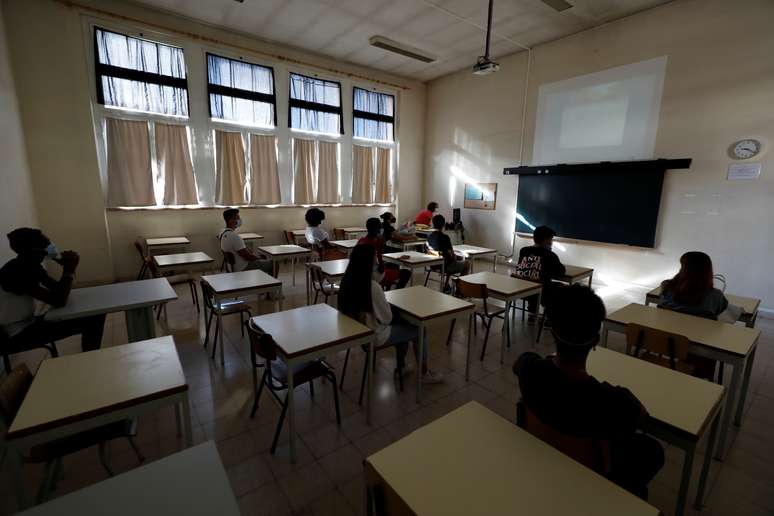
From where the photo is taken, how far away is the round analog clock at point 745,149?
447 centimetres

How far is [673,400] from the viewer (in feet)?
4.61

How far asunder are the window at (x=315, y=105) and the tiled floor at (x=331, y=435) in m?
5.43

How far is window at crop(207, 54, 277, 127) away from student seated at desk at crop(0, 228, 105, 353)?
4.75 m

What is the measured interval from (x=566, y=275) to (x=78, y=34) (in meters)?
7.45

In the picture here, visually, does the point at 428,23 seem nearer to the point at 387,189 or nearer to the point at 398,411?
the point at 387,189

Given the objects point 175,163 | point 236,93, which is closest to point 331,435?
point 175,163

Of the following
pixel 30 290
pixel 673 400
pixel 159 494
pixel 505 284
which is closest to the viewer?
pixel 159 494

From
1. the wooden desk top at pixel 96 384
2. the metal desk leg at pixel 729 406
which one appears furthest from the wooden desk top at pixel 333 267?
the metal desk leg at pixel 729 406

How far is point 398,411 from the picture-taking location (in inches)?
97.4

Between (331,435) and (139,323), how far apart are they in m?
1.80

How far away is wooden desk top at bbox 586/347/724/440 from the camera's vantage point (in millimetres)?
1292

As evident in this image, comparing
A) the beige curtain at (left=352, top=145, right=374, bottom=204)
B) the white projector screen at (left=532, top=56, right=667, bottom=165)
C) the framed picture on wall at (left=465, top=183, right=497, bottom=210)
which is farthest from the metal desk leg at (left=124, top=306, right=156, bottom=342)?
the framed picture on wall at (left=465, top=183, right=497, bottom=210)

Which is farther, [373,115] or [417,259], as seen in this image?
[373,115]

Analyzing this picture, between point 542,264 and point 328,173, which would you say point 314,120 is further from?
point 542,264
